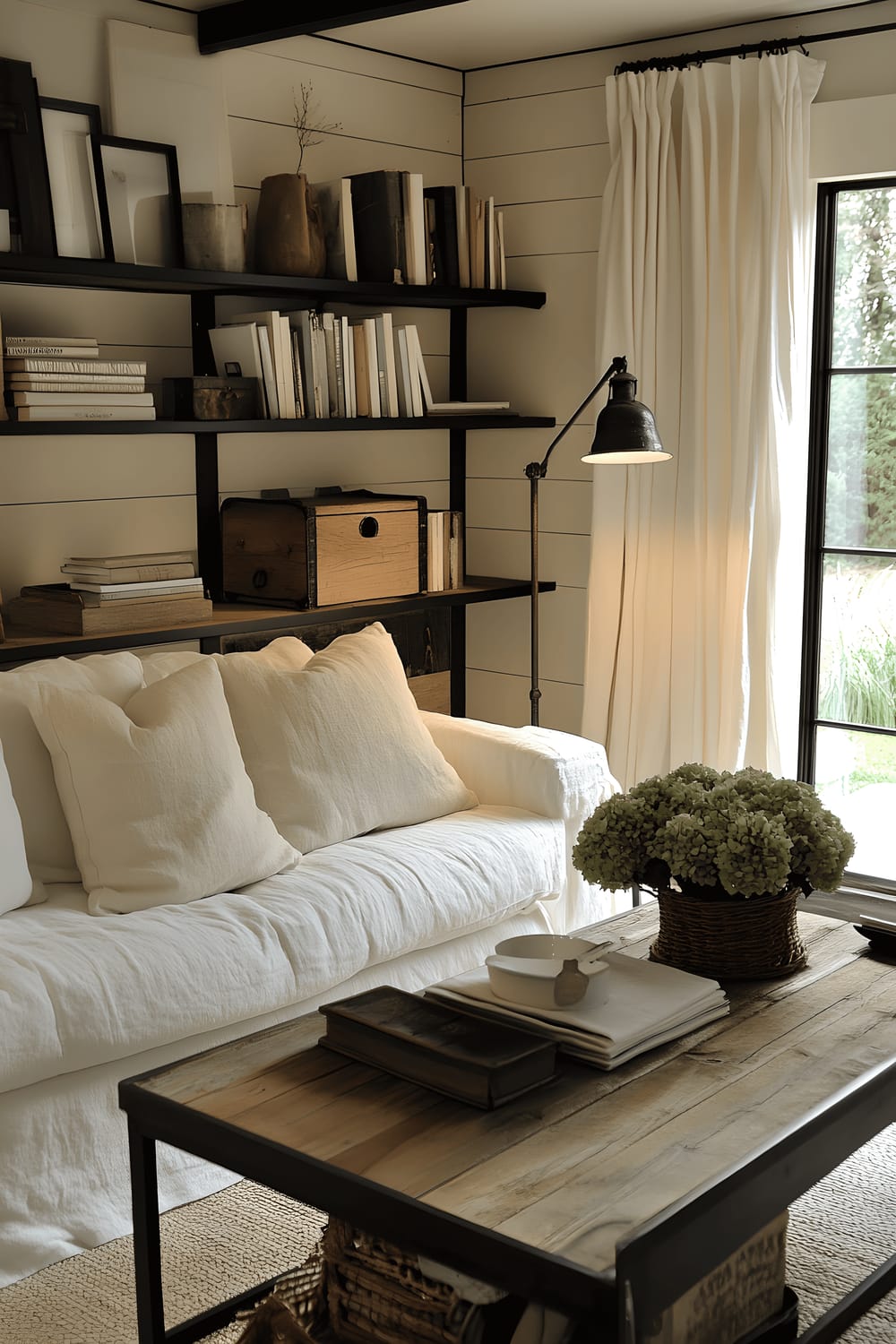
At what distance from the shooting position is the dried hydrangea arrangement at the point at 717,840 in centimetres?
209

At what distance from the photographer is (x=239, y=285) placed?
347cm

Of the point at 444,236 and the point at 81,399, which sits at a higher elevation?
the point at 444,236

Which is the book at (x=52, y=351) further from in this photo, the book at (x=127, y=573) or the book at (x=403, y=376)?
the book at (x=403, y=376)

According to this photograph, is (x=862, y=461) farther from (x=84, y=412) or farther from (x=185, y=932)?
(x=185, y=932)

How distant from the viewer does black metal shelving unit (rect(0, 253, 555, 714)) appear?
125 inches

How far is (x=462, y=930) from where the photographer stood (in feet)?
10.1

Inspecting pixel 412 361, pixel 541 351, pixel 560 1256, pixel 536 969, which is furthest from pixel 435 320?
pixel 560 1256

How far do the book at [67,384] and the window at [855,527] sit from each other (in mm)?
1916

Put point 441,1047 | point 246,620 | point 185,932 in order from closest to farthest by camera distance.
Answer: point 441,1047 → point 185,932 → point 246,620

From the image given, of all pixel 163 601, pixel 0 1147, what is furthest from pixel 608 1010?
pixel 163 601

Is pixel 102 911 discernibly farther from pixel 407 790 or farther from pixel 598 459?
pixel 598 459

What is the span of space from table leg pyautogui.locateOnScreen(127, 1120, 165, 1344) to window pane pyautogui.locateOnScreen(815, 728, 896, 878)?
2.67 meters

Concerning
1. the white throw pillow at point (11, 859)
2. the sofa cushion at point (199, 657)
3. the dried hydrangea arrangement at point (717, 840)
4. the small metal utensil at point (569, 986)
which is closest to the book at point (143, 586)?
the sofa cushion at point (199, 657)

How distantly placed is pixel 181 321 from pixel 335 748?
1294mm
